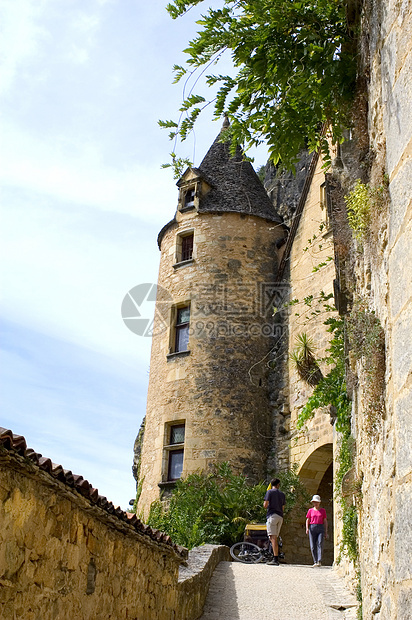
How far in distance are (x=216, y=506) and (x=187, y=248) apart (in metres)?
6.37

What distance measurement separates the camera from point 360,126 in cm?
503

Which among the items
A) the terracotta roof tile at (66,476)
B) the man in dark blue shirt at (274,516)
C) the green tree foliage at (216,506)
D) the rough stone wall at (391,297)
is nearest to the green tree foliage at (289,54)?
the rough stone wall at (391,297)

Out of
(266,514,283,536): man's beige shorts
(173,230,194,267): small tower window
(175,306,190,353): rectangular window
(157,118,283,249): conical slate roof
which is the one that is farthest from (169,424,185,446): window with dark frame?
(157,118,283,249): conical slate roof

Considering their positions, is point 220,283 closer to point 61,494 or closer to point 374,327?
point 374,327

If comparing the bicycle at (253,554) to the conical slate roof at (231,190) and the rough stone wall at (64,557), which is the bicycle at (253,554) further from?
the conical slate roof at (231,190)

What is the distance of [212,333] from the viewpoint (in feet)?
48.3

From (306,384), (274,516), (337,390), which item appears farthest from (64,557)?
(306,384)

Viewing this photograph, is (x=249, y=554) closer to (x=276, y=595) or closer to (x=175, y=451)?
(x=276, y=595)

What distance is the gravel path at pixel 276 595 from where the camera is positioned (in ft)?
21.6

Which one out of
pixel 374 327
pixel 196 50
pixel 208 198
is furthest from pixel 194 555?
pixel 208 198

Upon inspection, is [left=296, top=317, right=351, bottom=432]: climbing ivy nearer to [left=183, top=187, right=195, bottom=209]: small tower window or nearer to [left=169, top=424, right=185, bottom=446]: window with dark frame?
[left=169, top=424, right=185, bottom=446]: window with dark frame

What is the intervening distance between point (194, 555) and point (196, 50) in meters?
5.86

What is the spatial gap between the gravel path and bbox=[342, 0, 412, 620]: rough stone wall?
194cm

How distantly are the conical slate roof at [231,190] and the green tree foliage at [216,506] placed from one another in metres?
6.14
